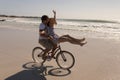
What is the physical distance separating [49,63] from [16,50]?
2.83 meters

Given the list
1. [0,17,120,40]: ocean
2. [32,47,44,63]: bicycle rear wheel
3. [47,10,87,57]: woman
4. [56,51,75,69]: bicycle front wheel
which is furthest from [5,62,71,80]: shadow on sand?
[0,17,120,40]: ocean

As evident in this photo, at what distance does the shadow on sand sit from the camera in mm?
7434

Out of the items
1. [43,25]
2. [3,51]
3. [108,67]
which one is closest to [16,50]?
[3,51]

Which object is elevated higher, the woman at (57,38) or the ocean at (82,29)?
the woman at (57,38)

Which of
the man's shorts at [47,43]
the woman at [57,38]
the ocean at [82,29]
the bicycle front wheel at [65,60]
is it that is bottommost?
the ocean at [82,29]

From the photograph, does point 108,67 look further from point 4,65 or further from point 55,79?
point 4,65

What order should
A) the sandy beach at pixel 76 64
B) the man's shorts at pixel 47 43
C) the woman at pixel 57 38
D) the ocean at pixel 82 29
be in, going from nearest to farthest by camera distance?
the sandy beach at pixel 76 64 < the woman at pixel 57 38 < the man's shorts at pixel 47 43 < the ocean at pixel 82 29

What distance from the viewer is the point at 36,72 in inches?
317

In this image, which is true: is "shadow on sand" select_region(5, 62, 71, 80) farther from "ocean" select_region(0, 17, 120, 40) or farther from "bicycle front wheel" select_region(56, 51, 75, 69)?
"ocean" select_region(0, 17, 120, 40)

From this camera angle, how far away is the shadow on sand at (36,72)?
7.43 metres

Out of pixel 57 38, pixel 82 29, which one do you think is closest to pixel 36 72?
pixel 57 38

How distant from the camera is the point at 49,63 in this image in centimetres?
921

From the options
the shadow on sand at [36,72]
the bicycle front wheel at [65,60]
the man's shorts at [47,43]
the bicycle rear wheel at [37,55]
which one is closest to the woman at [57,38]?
the man's shorts at [47,43]

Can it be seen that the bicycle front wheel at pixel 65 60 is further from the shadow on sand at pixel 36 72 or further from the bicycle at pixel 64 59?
the shadow on sand at pixel 36 72
